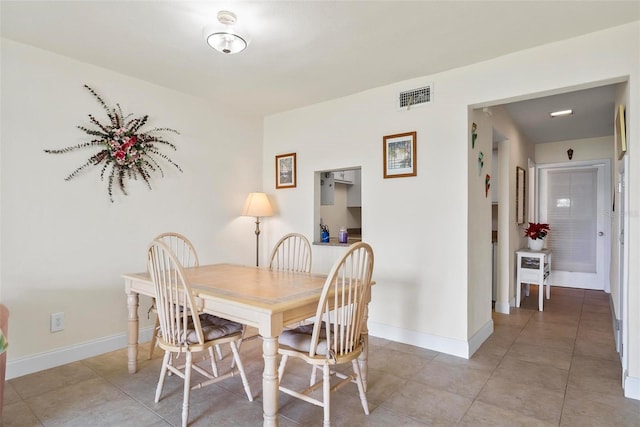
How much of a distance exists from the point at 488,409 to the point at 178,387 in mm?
1907

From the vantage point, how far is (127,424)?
6.20 ft

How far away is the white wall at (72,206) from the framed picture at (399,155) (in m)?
1.83

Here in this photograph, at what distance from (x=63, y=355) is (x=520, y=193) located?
509cm

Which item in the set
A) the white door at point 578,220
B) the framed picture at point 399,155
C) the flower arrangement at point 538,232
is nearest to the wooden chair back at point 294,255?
the framed picture at point 399,155

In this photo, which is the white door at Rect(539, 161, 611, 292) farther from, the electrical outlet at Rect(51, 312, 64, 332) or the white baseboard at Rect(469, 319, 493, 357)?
the electrical outlet at Rect(51, 312, 64, 332)

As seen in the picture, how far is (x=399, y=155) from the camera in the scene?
3.16m

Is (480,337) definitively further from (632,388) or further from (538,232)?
(538,232)

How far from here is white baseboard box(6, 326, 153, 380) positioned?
7.99 ft

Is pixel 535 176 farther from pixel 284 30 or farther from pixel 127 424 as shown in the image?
pixel 127 424

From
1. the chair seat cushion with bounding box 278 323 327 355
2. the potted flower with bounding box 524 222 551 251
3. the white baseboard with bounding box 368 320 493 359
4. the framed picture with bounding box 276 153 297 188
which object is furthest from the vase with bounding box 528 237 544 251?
the chair seat cushion with bounding box 278 323 327 355

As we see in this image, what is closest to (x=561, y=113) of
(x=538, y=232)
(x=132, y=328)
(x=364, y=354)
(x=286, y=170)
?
(x=538, y=232)

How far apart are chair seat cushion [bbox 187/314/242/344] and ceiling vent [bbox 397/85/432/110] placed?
7.45ft

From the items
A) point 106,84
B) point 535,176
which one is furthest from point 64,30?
point 535,176

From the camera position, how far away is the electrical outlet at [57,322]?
2.60 metres
